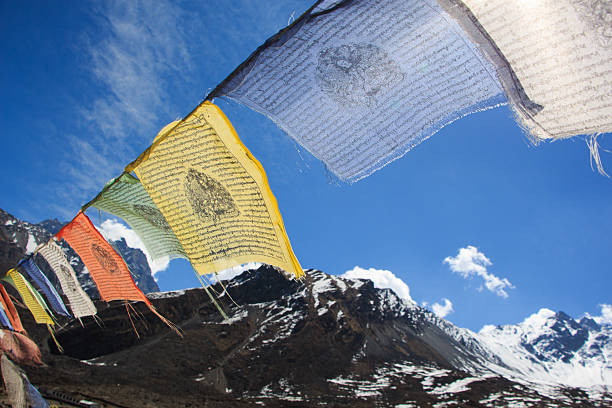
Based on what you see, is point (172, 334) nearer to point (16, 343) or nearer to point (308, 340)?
point (308, 340)

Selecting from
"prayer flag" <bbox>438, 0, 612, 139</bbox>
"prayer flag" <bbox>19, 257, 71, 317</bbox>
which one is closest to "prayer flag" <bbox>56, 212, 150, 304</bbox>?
"prayer flag" <bbox>19, 257, 71, 317</bbox>

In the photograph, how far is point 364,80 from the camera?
215cm

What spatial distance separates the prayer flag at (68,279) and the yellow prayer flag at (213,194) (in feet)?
14.3

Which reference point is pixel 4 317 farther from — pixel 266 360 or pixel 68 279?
pixel 266 360

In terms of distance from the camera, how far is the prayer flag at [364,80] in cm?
195

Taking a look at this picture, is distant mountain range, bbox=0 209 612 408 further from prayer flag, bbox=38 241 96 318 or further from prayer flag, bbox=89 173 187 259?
prayer flag, bbox=89 173 187 259

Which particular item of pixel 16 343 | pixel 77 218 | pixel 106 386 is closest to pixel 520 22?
pixel 77 218

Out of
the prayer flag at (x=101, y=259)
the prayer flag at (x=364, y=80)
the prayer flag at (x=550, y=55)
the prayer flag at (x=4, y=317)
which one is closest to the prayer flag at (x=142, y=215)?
the prayer flag at (x=101, y=259)

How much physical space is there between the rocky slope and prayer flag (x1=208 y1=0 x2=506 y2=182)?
19.8m

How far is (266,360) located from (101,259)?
40.1 m

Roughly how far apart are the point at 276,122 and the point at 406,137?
3.08 feet

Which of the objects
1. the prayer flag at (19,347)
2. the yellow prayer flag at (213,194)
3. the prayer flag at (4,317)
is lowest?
the prayer flag at (19,347)

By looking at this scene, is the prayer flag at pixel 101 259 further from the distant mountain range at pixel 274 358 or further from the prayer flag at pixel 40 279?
the distant mountain range at pixel 274 358

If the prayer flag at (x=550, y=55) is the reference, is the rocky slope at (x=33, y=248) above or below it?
above
